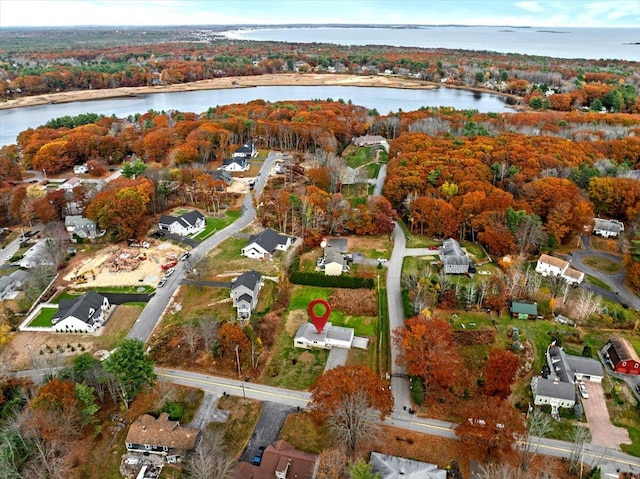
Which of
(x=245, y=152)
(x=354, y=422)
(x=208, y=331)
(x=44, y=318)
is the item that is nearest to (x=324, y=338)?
(x=208, y=331)

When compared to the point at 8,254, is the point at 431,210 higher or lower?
higher

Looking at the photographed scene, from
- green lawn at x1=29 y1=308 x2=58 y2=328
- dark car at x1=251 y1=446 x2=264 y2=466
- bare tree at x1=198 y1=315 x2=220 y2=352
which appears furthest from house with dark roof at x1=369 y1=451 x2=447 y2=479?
green lawn at x1=29 y1=308 x2=58 y2=328

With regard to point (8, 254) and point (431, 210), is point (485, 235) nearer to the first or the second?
point (431, 210)

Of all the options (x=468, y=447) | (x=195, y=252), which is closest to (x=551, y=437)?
(x=468, y=447)

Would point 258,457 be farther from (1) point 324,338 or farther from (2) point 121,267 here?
(2) point 121,267

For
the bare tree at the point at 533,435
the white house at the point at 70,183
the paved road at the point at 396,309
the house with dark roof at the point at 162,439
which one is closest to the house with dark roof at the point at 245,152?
the white house at the point at 70,183

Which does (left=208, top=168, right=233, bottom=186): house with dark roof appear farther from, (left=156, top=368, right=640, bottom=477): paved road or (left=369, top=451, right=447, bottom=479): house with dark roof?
(left=369, top=451, right=447, bottom=479): house with dark roof
